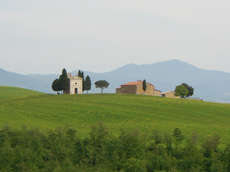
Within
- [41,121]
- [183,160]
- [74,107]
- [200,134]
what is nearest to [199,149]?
[183,160]

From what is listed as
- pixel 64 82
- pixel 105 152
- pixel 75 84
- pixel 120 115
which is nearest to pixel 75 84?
pixel 75 84

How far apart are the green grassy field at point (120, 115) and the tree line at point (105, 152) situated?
17.4 feet

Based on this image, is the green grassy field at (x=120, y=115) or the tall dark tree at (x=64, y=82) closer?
the green grassy field at (x=120, y=115)

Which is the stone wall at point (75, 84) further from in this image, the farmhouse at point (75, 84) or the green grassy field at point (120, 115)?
the green grassy field at point (120, 115)

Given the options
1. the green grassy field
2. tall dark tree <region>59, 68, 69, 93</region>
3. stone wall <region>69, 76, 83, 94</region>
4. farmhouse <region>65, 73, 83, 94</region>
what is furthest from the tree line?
stone wall <region>69, 76, 83, 94</region>

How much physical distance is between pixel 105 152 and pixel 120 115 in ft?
83.8

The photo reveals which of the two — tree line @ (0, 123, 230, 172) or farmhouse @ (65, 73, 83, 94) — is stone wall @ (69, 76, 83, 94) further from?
tree line @ (0, 123, 230, 172)

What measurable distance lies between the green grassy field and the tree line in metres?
5.29

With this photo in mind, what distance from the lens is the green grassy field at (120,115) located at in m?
57.6

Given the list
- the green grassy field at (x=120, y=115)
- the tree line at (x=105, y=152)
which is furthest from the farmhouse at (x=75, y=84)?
the tree line at (x=105, y=152)

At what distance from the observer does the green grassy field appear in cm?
5756

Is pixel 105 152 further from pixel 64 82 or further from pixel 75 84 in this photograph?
pixel 75 84

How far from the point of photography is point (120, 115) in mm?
69250

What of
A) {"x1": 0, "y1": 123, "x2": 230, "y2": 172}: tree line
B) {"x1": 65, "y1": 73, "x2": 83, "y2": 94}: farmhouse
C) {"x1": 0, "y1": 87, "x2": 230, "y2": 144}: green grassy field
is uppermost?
{"x1": 65, "y1": 73, "x2": 83, "y2": 94}: farmhouse
